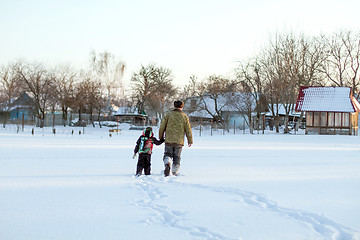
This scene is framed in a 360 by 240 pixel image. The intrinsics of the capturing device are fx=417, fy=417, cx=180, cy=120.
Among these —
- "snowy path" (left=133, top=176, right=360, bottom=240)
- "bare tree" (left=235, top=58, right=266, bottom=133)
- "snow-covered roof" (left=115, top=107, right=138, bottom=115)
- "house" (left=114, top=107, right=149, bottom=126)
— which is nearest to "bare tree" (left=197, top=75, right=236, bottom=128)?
"bare tree" (left=235, top=58, right=266, bottom=133)

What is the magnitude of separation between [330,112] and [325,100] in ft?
4.36

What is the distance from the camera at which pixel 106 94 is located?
62.8m

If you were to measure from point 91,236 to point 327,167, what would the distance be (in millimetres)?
8072

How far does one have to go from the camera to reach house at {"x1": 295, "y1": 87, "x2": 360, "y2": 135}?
3606cm

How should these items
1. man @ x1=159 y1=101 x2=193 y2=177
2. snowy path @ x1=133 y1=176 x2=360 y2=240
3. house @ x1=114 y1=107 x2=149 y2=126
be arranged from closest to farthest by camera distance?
snowy path @ x1=133 y1=176 x2=360 y2=240, man @ x1=159 y1=101 x2=193 y2=177, house @ x1=114 y1=107 x2=149 y2=126

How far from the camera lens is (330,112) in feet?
120

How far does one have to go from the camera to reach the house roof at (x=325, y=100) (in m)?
36.2

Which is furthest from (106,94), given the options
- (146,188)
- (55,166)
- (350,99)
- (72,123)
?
(146,188)

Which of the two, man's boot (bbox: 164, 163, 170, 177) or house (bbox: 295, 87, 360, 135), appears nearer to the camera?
man's boot (bbox: 164, 163, 170, 177)

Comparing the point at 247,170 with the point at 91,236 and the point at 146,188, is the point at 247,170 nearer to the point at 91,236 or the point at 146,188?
the point at 146,188

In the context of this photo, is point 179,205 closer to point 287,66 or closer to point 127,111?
point 287,66

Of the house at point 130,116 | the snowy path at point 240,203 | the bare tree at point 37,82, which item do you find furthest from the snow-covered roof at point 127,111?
the snowy path at point 240,203

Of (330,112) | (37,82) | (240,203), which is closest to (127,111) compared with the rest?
(37,82)

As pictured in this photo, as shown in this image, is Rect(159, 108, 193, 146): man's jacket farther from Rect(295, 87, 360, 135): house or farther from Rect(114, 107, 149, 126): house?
Rect(114, 107, 149, 126): house
